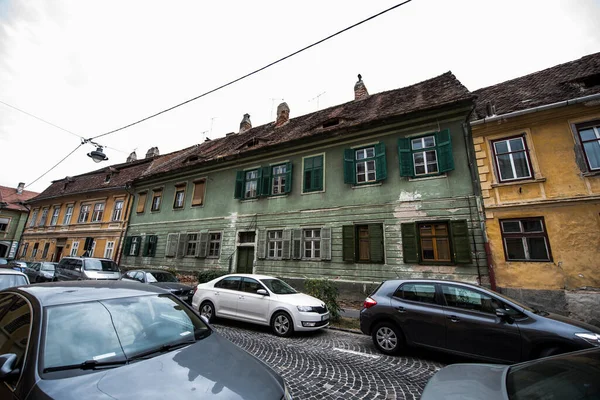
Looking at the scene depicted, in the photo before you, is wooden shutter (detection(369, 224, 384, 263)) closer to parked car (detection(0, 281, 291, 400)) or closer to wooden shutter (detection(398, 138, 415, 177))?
wooden shutter (detection(398, 138, 415, 177))

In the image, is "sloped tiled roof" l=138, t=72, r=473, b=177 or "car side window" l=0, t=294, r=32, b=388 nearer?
"car side window" l=0, t=294, r=32, b=388

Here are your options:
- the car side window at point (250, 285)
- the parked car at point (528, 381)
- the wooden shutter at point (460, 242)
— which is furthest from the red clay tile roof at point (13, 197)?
the parked car at point (528, 381)

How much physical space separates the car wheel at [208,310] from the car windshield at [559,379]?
24.1ft

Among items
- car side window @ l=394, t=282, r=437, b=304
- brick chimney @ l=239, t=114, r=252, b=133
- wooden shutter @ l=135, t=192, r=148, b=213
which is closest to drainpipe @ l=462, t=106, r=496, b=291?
car side window @ l=394, t=282, r=437, b=304

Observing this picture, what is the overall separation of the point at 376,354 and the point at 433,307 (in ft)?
4.97

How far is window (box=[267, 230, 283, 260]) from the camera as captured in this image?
13.1m

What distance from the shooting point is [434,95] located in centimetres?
1222

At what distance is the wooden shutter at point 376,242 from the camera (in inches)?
418

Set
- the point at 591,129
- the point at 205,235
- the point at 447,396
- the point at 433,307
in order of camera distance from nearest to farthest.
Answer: the point at 447,396 → the point at 433,307 → the point at 591,129 → the point at 205,235

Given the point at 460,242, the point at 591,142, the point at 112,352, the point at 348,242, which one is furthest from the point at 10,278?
the point at 591,142

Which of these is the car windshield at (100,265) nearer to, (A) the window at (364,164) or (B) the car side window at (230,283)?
(B) the car side window at (230,283)

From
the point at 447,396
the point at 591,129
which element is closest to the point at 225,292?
the point at 447,396

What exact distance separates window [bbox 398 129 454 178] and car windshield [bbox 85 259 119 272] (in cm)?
1398

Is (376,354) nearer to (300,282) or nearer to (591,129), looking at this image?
(300,282)
